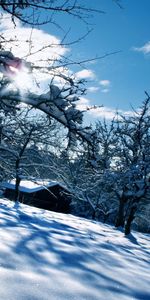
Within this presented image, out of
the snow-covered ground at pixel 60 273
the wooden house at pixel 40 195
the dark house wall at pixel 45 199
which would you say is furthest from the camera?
the dark house wall at pixel 45 199

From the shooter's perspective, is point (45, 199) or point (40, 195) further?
point (45, 199)

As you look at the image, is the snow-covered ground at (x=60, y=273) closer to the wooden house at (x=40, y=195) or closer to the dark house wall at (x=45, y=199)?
the wooden house at (x=40, y=195)

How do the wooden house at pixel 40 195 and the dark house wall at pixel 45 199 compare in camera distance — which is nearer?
the wooden house at pixel 40 195

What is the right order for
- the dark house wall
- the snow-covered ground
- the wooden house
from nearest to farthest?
the snow-covered ground → the wooden house → the dark house wall

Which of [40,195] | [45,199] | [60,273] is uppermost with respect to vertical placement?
[40,195]

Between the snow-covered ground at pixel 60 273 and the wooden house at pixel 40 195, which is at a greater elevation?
the wooden house at pixel 40 195

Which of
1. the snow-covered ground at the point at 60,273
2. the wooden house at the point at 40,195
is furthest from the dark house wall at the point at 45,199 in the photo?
the snow-covered ground at the point at 60,273

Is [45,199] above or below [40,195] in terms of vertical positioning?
below

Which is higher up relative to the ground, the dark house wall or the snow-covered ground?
the dark house wall

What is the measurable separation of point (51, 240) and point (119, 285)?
1.65 m

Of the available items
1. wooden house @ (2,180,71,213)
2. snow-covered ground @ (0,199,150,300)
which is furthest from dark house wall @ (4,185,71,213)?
snow-covered ground @ (0,199,150,300)

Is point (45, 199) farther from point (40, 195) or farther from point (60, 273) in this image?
point (60, 273)

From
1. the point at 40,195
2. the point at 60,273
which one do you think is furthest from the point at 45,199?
the point at 60,273

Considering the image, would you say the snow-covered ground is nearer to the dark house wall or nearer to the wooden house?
the wooden house
